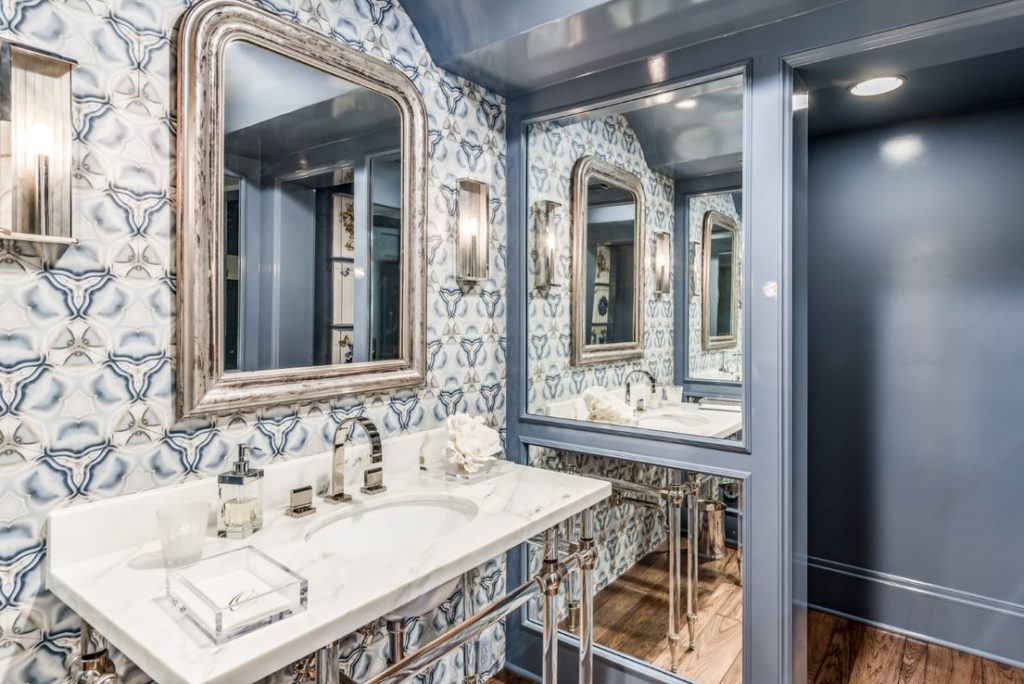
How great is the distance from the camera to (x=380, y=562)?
44.9 inches

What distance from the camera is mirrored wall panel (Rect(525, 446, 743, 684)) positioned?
5.95 ft

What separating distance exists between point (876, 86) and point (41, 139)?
2.46 metres

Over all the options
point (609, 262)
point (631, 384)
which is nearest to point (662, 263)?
point (609, 262)

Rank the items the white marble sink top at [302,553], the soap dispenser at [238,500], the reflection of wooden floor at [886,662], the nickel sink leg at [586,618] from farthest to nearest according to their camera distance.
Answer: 1. the reflection of wooden floor at [886,662]
2. the nickel sink leg at [586,618]
3. the soap dispenser at [238,500]
4. the white marble sink top at [302,553]

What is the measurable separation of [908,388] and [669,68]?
170cm

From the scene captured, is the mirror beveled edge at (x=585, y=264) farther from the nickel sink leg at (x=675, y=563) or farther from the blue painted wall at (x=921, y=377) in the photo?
the blue painted wall at (x=921, y=377)

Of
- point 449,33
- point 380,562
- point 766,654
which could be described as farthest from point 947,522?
point 449,33

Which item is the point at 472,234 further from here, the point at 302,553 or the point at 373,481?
the point at 302,553

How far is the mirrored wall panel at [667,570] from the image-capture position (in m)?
1.81

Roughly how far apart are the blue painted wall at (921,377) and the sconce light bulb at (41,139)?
2.75 meters

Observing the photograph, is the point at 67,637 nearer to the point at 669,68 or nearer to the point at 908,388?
the point at 669,68

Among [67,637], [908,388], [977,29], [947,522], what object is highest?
[977,29]

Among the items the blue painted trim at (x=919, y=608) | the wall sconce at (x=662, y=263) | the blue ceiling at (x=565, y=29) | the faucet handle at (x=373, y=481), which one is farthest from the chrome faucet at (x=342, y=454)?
the blue painted trim at (x=919, y=608)

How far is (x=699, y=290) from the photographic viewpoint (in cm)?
183
